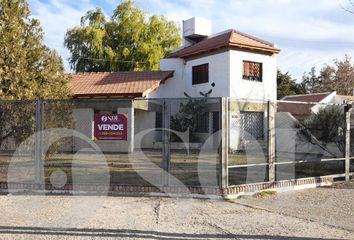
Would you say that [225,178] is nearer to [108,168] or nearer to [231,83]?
[108,168]

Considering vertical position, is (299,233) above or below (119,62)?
below

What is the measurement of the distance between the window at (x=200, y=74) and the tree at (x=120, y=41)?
11.8 meters

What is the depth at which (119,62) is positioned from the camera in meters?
39.2

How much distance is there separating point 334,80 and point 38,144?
46045 millimetres

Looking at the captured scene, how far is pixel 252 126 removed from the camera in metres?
A: 18.2

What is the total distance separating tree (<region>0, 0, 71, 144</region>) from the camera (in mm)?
10781

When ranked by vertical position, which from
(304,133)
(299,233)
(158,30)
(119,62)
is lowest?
(299,233)

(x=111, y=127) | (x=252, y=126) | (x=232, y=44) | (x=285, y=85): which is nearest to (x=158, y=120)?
(x=252, y=126)

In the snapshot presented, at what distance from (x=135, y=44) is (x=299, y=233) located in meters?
34.9

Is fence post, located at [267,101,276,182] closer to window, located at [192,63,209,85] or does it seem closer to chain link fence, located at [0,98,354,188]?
chain link fence, located at [0,98,354,188]

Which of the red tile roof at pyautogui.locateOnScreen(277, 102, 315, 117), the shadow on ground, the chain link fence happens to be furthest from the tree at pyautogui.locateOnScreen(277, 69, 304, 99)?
the shadow on ground

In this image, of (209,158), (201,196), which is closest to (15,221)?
(201,196)

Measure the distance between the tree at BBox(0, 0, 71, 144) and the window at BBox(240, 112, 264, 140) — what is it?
670cm

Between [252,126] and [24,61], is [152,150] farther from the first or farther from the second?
[252,126]
